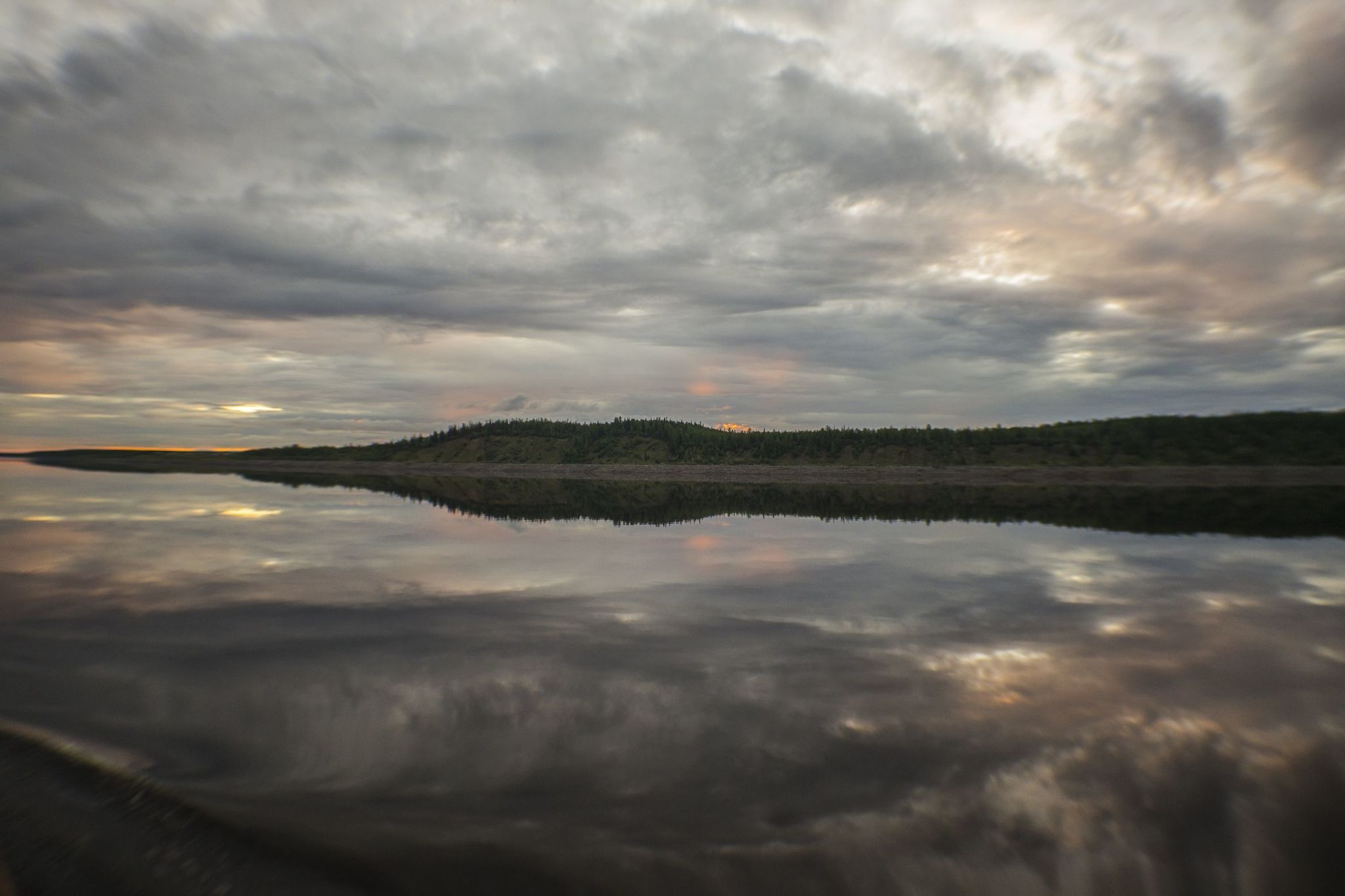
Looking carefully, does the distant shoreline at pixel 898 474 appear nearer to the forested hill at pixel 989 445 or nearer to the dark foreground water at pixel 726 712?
the forested hill at pixel 989 445

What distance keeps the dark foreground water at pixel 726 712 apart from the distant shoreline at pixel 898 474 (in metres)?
62.4

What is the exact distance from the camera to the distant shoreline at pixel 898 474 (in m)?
77.1

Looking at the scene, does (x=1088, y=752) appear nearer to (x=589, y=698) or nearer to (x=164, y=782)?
(x=589, y=698)

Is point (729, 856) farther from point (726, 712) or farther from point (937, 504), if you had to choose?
point (937, 504)

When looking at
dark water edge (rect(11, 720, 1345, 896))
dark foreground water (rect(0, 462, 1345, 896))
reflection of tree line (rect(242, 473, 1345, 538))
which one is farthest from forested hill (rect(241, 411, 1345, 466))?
dark water edge (rect(11, 720, 1345, 896))

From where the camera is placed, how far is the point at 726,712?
9805 mm

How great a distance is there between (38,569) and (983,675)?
2613cm

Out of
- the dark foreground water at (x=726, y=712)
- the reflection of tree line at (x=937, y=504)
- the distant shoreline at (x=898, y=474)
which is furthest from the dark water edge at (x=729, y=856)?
the distant shoreline at (x=898, y=474)

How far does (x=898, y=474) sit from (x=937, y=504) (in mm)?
47147

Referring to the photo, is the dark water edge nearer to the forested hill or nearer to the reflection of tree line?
the reflection of tree line

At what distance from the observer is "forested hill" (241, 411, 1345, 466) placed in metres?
94.3

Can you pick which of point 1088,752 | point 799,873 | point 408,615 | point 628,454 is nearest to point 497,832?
point 799,873

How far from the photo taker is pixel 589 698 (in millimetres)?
10266

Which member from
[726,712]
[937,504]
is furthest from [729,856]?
[937,504]
